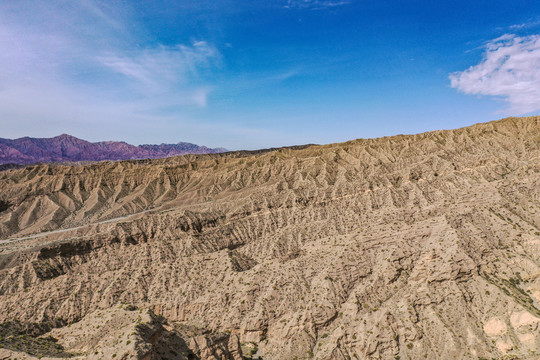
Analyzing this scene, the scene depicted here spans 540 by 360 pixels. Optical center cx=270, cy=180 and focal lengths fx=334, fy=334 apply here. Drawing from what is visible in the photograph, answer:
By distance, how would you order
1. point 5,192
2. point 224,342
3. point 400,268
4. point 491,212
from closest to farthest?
point 224,342 → point 400,268 → point 491,212 → point 5,192

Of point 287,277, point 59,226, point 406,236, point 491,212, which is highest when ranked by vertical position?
point 491,212

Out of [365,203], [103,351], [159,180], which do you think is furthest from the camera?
[159,180]

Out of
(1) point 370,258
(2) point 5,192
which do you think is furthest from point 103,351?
(2) point 5,192

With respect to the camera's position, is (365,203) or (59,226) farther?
(59,226)

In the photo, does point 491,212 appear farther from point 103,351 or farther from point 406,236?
point 103,351

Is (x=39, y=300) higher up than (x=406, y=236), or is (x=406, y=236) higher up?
(x=406, y=236)

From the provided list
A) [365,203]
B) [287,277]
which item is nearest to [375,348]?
[287,277]
